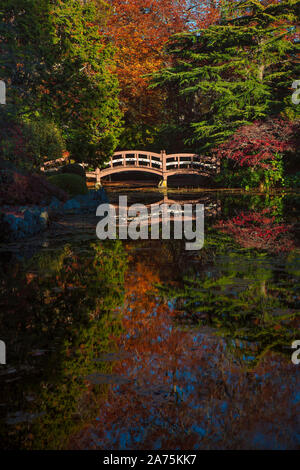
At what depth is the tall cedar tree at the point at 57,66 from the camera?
16.2 m

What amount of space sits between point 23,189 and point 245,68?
56.4ft

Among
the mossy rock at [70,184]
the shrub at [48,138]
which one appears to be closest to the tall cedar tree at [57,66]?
the shrub at [48,138]

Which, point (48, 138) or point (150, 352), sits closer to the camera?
point (150, 352)

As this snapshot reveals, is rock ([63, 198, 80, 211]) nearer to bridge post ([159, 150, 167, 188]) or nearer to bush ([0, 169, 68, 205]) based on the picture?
bush ([0, 169, 68, 205])

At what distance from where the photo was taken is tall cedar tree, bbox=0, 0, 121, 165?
16.2 m

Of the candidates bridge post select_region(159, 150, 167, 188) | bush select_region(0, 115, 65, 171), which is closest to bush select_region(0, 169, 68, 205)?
bush select_region(0, 115, 65, 171)

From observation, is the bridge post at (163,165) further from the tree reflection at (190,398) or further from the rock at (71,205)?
the tree reflection at (190,398)

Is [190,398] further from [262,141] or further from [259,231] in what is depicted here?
[262,141]

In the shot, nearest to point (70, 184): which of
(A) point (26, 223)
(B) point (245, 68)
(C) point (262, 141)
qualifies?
(A) point (26, 223)

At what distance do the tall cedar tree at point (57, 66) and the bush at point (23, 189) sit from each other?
2.21 m

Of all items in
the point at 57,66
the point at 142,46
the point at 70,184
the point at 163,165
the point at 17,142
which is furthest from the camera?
the point at 142,46

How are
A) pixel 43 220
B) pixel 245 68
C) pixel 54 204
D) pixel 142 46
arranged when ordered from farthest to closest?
pixel 142 46 → pixel 245 68 → pixel 54 204 → pixel 43 220

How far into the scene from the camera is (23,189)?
14.5 m

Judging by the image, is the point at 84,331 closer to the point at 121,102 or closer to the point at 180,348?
the point at 180,348
